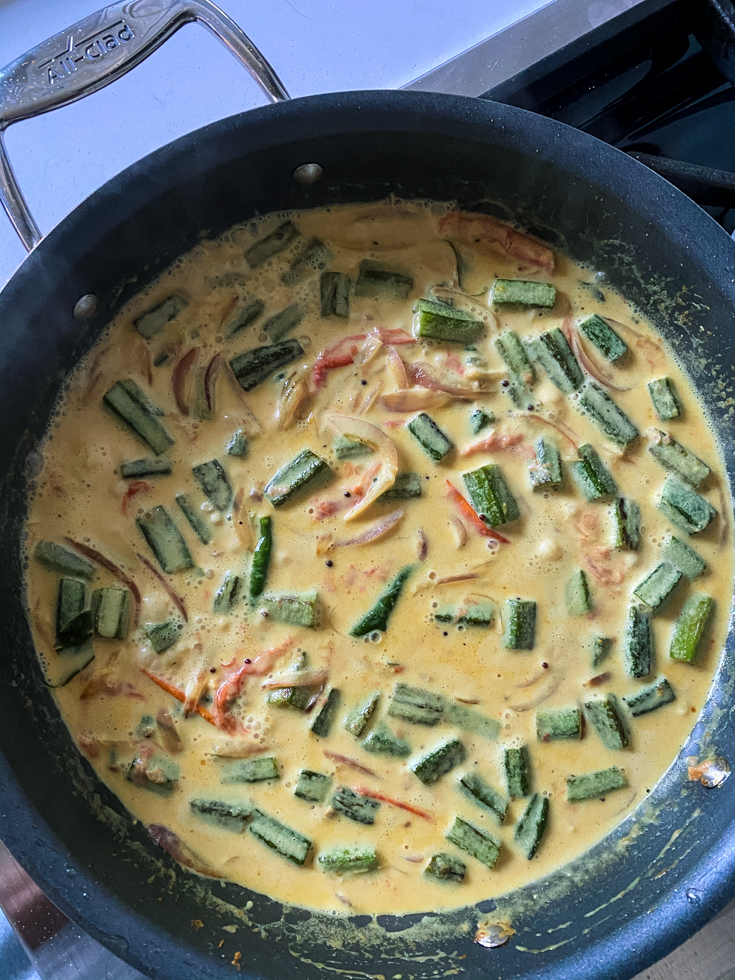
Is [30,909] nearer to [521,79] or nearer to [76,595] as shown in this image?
[76,595]

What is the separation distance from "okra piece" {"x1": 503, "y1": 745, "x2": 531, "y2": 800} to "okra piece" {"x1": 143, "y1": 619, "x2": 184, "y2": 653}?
82cm

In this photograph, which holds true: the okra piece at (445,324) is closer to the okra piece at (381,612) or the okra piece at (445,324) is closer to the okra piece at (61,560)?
the okra piece at (381,612)

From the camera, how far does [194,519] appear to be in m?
1.99

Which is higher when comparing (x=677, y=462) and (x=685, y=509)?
(x=677, y=462)

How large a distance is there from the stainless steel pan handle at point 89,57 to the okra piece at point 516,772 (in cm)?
160

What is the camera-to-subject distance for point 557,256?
2.13 meters

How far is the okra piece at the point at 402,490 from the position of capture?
1.98m

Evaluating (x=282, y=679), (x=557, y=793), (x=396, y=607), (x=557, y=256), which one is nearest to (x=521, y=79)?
(x=557, y=256)

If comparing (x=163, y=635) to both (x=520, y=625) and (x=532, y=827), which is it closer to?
(x=520, y=625)

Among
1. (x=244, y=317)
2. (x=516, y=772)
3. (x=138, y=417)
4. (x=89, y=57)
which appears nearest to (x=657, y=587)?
(x=516, y=772)

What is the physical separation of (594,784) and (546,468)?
A: 76 centimetres

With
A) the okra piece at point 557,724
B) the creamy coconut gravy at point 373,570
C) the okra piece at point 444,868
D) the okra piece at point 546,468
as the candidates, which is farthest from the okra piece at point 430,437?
the okra piece at point 444,868

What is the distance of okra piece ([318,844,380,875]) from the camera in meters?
1.89

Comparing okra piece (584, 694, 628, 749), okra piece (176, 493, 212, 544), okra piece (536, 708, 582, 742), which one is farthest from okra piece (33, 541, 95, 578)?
okra piece (584, 694, 628, 749)
